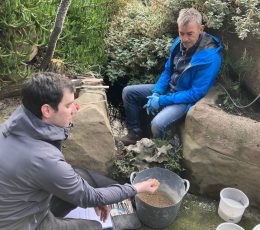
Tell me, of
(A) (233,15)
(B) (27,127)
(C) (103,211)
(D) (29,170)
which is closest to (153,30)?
(A) (233,15)

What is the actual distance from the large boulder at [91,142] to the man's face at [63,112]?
1179 millimetres

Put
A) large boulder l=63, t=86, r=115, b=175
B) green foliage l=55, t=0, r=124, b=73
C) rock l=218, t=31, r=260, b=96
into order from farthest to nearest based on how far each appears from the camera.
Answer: green foliage l=55, t=0, r=124, b=73, rock l=218, t=31, r=260, b=96, large boulder l=63, t=86, r=115, b=175

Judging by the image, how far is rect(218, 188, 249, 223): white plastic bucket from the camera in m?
3.59

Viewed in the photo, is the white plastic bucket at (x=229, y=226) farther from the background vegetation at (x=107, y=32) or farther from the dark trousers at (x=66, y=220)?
the background vegetation at (x=107, y=32)

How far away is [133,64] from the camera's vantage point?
508cm

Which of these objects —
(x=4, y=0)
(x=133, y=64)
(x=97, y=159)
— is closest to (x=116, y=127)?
(x=133, y=64)

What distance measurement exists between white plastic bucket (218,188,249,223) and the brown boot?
4.16 feet

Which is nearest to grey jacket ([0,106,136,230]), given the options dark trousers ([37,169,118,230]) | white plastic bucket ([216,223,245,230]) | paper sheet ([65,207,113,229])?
dark trousers ([37,169,118,230])

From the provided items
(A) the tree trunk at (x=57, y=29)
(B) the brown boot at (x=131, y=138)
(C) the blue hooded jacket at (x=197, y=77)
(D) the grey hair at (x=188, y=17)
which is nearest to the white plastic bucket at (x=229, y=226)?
(C) the blue hooded jacket at (x=197, y=77)

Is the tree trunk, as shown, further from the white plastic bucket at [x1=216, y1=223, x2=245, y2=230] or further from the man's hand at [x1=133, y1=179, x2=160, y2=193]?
the white plastic bucket at [x1=216, y1=223, x2=245, y2=230]

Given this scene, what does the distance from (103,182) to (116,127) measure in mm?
1789

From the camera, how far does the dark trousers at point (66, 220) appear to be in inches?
109

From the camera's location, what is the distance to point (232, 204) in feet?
12.0

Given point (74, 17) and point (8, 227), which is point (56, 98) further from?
point (74, 17)
